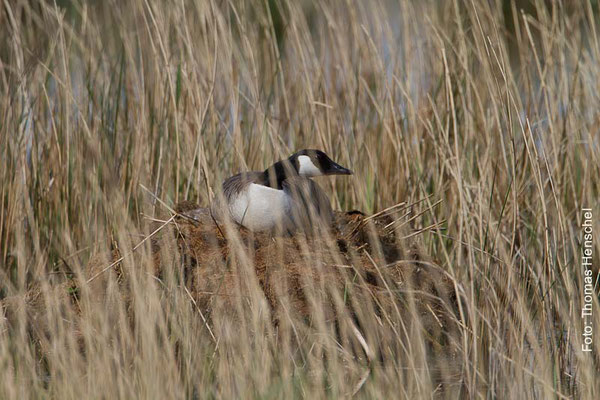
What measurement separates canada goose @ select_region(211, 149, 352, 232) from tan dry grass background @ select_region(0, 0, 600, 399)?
0.26 metres

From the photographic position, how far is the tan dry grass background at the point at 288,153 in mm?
3633

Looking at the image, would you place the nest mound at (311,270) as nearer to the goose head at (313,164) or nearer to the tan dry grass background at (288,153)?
the tan dry grass background at (288,153)

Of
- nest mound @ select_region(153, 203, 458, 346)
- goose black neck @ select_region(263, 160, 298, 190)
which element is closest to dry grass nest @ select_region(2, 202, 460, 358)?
nest mound @ select_region(153, 203, 458, 346)

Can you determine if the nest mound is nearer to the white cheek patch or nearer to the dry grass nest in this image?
the dry grass nest

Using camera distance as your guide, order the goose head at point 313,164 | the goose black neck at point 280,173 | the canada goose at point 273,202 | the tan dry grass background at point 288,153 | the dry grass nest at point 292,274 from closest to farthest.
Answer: the tan dry grass background at point 288,153
the dry grass nest at point 292,274
the canada goose at point 273,202
the goose black neck at point 280,173
the goose head at point 313,164

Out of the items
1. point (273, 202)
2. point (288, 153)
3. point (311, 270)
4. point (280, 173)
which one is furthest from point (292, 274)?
point (288, 153)

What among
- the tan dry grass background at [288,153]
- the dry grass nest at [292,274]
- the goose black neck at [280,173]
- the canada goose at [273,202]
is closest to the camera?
the tan dry grass background at [288,153]

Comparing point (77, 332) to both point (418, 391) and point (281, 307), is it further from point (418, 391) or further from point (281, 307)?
point (418, 391)

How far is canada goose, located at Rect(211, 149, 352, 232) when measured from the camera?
432cm

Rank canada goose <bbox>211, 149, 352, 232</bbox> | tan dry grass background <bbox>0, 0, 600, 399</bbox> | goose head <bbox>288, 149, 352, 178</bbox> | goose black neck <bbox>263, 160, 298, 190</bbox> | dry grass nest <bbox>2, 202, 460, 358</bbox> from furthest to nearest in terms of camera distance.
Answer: goose head <bbox>288, 149, 352, 178</bbox> → goose black neck <bbox>263, 160, 298, 190</bbox> → canada goose <bbox>211, 149, 352, 232</bbox> → dry grass nest <bbox>2, 202, 460, 358</bbox> → tan dry grass background <bbox>0, 0, 600, 399</bbox>

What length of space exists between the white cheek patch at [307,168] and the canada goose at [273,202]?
2.7 inches

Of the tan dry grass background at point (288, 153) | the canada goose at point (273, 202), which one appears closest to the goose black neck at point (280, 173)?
the canada goose at point (273, 202)

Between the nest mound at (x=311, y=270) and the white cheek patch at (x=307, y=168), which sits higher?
the white cheek patch at (x=307, y=168)

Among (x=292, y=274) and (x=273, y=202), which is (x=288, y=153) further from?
(x=292, y=274)
